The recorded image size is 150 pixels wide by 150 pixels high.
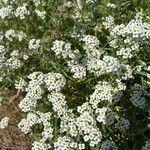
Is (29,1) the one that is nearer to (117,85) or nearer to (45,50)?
(45,50)

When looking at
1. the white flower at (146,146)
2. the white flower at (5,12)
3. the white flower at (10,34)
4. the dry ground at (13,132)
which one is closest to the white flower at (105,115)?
the white flower at (146,146)

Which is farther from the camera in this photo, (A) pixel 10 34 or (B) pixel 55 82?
(A) pixel 10 34

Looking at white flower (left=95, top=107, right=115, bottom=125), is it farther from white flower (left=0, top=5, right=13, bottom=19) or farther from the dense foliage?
white flower (left=0, top=5, right=13, bottom=19)

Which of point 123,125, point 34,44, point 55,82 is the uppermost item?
point 34,44

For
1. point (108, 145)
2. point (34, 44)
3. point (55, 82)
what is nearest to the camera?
point (108, 145)

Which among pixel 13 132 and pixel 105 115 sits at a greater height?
A: pixel 105 115

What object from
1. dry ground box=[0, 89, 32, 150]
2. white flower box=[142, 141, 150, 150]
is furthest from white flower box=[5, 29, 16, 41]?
white flower box=[142, 141, 150, 150]

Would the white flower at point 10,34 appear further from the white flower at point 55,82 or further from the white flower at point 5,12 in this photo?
the white flower at point 55,82

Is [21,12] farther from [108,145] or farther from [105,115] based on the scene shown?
[108,145]

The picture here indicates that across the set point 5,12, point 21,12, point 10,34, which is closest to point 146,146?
point 10,34
